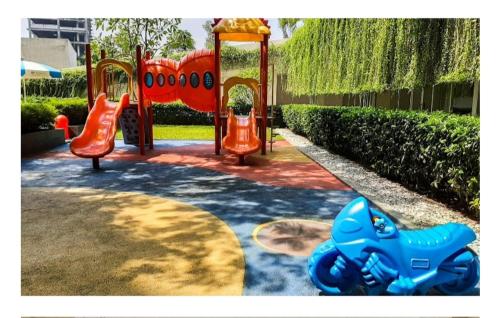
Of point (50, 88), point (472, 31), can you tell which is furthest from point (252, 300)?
point (50, 88)

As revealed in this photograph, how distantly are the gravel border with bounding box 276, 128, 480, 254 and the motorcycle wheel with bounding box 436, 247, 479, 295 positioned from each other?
0.84 m

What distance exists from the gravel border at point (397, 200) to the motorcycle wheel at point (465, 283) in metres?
0.84

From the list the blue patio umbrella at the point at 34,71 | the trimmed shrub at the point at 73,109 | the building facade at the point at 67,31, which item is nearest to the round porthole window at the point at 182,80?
the trimmed shrub at the point at 73,109

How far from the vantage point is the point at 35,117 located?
10727mm

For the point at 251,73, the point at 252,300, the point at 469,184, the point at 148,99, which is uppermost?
the point at 251,73

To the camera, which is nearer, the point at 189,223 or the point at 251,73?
the point at 189,223

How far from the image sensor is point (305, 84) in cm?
1466

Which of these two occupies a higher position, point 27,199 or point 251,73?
point 251,73

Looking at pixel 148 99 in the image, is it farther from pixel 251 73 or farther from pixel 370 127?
pixel 251 73

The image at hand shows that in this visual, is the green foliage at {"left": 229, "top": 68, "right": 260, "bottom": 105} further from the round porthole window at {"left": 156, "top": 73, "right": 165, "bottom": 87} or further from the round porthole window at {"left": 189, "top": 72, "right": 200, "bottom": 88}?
the round porthole window at {"left": 189, "top": 72, "right": 200, "bottom": 88}

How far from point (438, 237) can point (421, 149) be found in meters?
2.98

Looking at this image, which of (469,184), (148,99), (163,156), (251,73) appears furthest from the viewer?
(251,73)

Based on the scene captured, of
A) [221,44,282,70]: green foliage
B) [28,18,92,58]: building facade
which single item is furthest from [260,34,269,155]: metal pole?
[28,18,92,58]: building facade

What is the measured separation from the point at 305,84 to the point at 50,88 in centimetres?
1956
